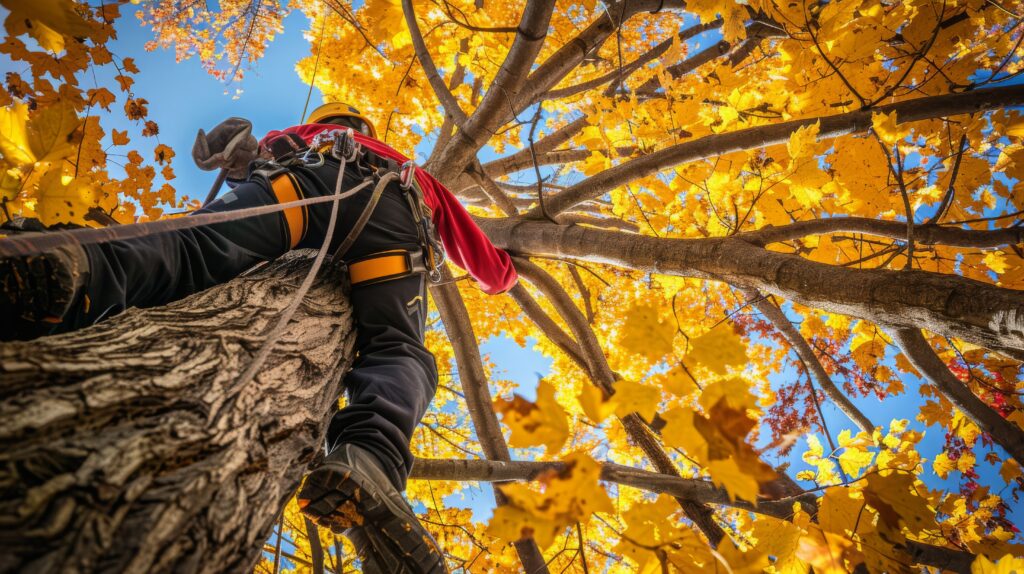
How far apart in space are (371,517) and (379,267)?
0.98 metres

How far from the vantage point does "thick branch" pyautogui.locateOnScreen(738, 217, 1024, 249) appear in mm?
1566

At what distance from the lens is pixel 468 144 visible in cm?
316

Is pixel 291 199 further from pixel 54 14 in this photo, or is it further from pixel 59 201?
pixel 54 14

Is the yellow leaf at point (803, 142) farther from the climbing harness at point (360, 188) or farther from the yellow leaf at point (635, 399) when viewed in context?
the climbing harness at point (360, 188)

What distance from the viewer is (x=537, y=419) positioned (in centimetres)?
79

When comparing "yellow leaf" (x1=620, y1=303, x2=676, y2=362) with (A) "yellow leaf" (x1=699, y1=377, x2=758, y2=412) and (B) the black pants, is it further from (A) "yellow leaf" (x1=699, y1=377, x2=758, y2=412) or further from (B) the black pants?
(B) the black pants

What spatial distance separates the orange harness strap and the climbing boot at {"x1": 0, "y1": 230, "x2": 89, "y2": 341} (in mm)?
719

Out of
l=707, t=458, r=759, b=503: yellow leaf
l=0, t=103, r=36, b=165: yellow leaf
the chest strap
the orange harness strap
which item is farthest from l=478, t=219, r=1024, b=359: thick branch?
l=0, t=103, r=36, b=165: yellow leaf

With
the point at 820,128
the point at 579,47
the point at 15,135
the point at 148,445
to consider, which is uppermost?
the point at 579,47

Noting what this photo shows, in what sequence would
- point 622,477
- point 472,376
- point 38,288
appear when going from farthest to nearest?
point 472,376 → point 622,477 → point 38,288

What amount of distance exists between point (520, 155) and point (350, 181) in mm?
3094

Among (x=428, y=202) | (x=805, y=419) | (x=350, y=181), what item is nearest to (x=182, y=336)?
(x=350, y=181)

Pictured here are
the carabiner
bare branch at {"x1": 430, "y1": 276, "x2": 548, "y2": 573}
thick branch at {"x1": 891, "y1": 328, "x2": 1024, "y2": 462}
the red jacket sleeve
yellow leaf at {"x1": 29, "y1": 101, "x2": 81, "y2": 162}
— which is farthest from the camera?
bare branch at {"x1": 430, "y1": 276, "x2": 548, "y2": 573}

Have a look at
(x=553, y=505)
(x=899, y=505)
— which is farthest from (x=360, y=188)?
(x=899, y=505)
